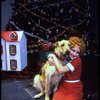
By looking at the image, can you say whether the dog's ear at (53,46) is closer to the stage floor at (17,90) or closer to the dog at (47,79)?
the dog at (47,79)

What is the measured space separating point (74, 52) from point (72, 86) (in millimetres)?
179

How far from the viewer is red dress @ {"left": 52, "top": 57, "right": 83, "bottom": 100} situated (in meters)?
1.48

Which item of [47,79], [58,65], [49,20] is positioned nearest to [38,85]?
[47,79]

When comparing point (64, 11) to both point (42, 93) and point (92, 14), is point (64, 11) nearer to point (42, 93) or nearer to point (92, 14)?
point (92, 14)

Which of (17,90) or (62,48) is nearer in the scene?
(62,48)

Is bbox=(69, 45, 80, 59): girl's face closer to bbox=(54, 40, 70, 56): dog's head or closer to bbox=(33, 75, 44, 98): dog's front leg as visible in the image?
bbox=(54, 40, 70, 56): dog's head

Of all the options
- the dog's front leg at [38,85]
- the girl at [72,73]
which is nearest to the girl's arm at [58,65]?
the girl at [72,73]

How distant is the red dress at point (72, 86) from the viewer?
4.87ft

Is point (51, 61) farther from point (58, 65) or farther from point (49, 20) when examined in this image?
point (49, 20)

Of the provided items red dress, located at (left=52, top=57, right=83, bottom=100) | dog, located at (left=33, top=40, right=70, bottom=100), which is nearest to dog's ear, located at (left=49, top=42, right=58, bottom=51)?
dog, located at (left=33, top=40, right=70, bottom=100)

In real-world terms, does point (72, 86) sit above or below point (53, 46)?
below

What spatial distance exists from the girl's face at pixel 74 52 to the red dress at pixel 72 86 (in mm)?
19

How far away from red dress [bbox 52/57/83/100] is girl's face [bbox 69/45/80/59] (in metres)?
0.02

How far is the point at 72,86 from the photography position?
4.99 feet
